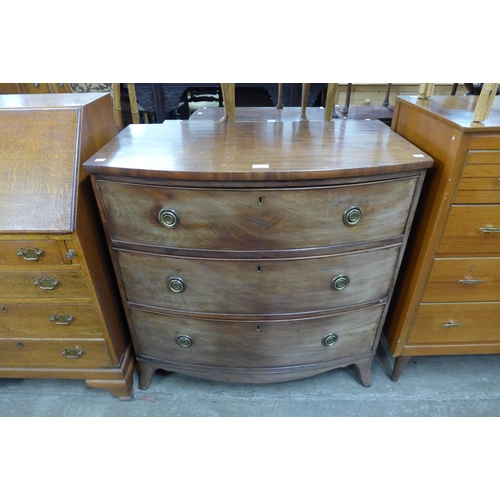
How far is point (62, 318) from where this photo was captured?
125cm

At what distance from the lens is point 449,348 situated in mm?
1443

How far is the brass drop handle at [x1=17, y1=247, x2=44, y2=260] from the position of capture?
42.3 inches

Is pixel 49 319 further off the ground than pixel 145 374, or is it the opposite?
pixel 49 319

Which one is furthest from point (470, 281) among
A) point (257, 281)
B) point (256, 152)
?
point (256, 152)

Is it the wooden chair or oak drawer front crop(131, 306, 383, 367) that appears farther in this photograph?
the wooden chair

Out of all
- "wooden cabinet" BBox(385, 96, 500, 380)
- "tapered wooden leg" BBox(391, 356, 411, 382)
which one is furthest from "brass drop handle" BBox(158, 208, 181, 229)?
"tapered wooden leg" BBox(391, 356, 411, 382)

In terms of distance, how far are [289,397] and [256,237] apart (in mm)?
815

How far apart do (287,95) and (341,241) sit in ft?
7.54

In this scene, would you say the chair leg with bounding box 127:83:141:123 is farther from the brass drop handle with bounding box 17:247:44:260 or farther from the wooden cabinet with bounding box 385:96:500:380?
the wooden cabinet with bounding box 385:96:500:380

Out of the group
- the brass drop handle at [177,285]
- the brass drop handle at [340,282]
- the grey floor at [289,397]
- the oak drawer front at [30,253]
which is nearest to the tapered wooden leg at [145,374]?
the grey floor at [289,397]

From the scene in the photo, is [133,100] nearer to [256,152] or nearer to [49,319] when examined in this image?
[256,152]

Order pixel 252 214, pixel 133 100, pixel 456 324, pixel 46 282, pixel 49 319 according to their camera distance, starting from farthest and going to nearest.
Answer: pixel 133 100 < pixel 456 324 < pixel 49 319 < pixel 46 282 < pixel 252 214

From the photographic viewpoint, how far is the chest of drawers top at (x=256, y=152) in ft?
3.16

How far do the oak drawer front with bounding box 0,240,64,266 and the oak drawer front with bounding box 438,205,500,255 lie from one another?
1.26m
